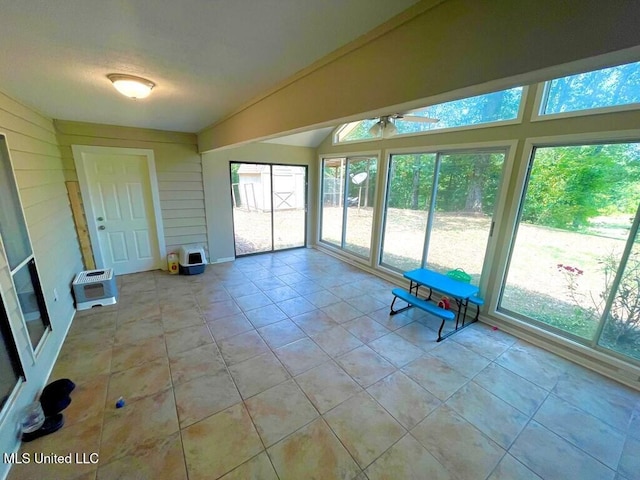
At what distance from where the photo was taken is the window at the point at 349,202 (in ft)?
15.7

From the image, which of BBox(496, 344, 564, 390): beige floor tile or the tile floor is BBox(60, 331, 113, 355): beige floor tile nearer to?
the tile floor

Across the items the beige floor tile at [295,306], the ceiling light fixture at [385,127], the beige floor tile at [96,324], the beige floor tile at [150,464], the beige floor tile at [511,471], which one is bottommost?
the beige floor tile at [511,471]

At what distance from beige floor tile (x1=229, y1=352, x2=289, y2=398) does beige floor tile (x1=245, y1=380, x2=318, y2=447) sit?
0.07 meters

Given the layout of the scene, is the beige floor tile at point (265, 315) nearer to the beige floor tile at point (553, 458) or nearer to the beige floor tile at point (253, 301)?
the beige floor tile at point (253, 301)

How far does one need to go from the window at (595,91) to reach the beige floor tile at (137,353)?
4.15 meters

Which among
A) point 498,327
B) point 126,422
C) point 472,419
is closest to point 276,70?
point 126,422

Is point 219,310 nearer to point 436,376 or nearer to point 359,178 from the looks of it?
point 436,376

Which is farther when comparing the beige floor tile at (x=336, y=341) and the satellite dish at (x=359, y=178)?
the satellite dish at (x=359, y=178)

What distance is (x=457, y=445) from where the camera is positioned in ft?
5.79

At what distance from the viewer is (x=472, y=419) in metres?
1.95

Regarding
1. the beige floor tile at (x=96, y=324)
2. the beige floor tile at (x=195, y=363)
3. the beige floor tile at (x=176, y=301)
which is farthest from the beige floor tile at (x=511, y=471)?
the beige floor tile at (x=96, y=324)

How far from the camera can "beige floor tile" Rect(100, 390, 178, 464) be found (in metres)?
1.68

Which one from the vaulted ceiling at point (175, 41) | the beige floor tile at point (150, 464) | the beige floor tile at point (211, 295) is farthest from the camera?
the beige floor tile at point (211, 295)

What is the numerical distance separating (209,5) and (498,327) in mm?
3873
